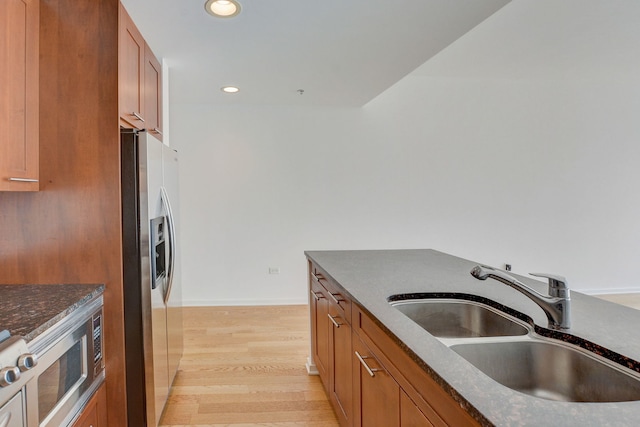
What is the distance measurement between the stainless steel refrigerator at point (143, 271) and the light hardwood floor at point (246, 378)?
348 millimetres

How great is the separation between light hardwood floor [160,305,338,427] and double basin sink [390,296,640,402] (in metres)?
1.27

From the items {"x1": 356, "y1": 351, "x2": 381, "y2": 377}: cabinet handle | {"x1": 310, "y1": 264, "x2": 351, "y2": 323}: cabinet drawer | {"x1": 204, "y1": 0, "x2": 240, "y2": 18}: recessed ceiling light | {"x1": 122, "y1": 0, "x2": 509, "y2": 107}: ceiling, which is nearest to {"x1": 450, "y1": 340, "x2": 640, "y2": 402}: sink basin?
{"x1": 356, "y1": 351, "x2": 381, "y2": 377}: cabinet handle

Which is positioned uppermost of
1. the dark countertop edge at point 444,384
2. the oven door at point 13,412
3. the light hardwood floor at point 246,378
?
the dark countertop edge at point 444,384

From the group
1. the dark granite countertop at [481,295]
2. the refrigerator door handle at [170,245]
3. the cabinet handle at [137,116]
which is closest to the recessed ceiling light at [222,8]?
the cabinet handle at [137,116]

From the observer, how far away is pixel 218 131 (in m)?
4.45

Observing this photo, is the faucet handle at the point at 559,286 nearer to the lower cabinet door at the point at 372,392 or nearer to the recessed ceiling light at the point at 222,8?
the lower cabinet door at the point at 372,392

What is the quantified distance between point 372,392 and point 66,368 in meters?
1.16

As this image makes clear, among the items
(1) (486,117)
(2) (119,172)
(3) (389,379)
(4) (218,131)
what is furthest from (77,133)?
(1) (486,117)

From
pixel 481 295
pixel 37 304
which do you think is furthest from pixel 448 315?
pixel 37 304

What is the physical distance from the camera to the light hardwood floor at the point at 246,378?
7.33 feet

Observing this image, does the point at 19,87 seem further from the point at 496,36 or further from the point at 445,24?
the point at 496,36

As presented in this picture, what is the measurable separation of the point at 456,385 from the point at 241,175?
3.98 meters

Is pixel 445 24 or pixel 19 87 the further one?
pixel 445 24

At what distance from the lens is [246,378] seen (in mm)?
2695
